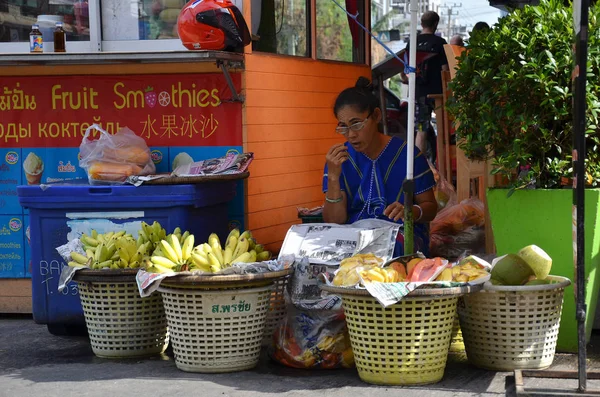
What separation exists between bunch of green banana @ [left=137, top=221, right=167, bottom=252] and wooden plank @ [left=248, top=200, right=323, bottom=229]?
0.92m

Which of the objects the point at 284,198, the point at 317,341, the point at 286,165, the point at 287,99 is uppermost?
the point at 287,99

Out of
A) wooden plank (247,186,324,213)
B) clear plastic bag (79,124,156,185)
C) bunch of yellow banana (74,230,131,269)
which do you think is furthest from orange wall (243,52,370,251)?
bunch of yellow banana (74,230,131,269)

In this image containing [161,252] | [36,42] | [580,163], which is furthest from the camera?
[36,42]

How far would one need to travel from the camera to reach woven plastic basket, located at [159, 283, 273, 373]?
15.9 ft

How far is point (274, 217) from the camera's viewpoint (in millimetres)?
Result: 6559

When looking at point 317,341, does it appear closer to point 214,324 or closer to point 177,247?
point 214,324

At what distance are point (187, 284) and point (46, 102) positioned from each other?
207cm

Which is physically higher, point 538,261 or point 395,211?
point 395,211

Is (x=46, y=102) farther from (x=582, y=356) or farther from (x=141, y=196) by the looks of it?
(x=582, y=356)

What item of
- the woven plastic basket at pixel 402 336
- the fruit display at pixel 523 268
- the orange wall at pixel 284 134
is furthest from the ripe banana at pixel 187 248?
the fruit display at pixel 523 268

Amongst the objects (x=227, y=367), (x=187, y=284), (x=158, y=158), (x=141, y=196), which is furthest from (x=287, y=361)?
(x=158, y=158)

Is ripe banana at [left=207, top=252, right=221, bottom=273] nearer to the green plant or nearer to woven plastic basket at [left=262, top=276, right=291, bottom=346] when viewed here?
woven plastic basket at [left=262, top=276, right=291, bottom=346]

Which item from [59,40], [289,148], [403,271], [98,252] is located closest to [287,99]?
[289,148]

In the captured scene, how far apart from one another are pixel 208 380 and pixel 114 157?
1632 millimetres
